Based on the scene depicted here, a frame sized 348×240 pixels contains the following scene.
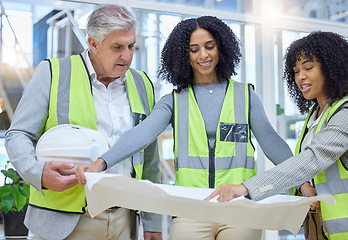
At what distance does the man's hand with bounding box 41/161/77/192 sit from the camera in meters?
1.72

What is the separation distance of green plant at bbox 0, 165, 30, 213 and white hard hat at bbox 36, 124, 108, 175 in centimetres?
168

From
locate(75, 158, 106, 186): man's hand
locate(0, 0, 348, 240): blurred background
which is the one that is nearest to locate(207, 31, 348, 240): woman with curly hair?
locate(75, 158, 106, 186): man's hand

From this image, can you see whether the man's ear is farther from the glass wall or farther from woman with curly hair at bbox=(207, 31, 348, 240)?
the glass wall

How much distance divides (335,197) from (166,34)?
7.77 ft

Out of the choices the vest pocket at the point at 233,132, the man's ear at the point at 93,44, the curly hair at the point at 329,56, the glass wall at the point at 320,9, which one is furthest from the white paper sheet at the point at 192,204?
the glass wall at the point at 320,9

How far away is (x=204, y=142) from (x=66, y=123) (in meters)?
0.55

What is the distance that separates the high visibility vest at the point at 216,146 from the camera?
6.16ft

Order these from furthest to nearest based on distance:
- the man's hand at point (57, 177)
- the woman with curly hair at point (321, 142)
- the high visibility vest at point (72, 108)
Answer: the high visibility vest at point (72, 108)
the man's hand at point (57, 177)
the woman with curly hair at point (321, 142)

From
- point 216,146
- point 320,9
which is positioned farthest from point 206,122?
point 320,9

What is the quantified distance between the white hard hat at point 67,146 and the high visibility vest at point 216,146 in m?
0.36

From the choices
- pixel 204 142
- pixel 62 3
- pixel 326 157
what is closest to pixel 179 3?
pixel 62 3

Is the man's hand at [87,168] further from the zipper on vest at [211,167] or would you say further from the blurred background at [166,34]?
the blurred background at [166,34]

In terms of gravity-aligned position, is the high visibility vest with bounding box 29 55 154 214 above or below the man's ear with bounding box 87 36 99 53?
below

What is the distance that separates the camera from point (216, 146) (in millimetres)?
1903
